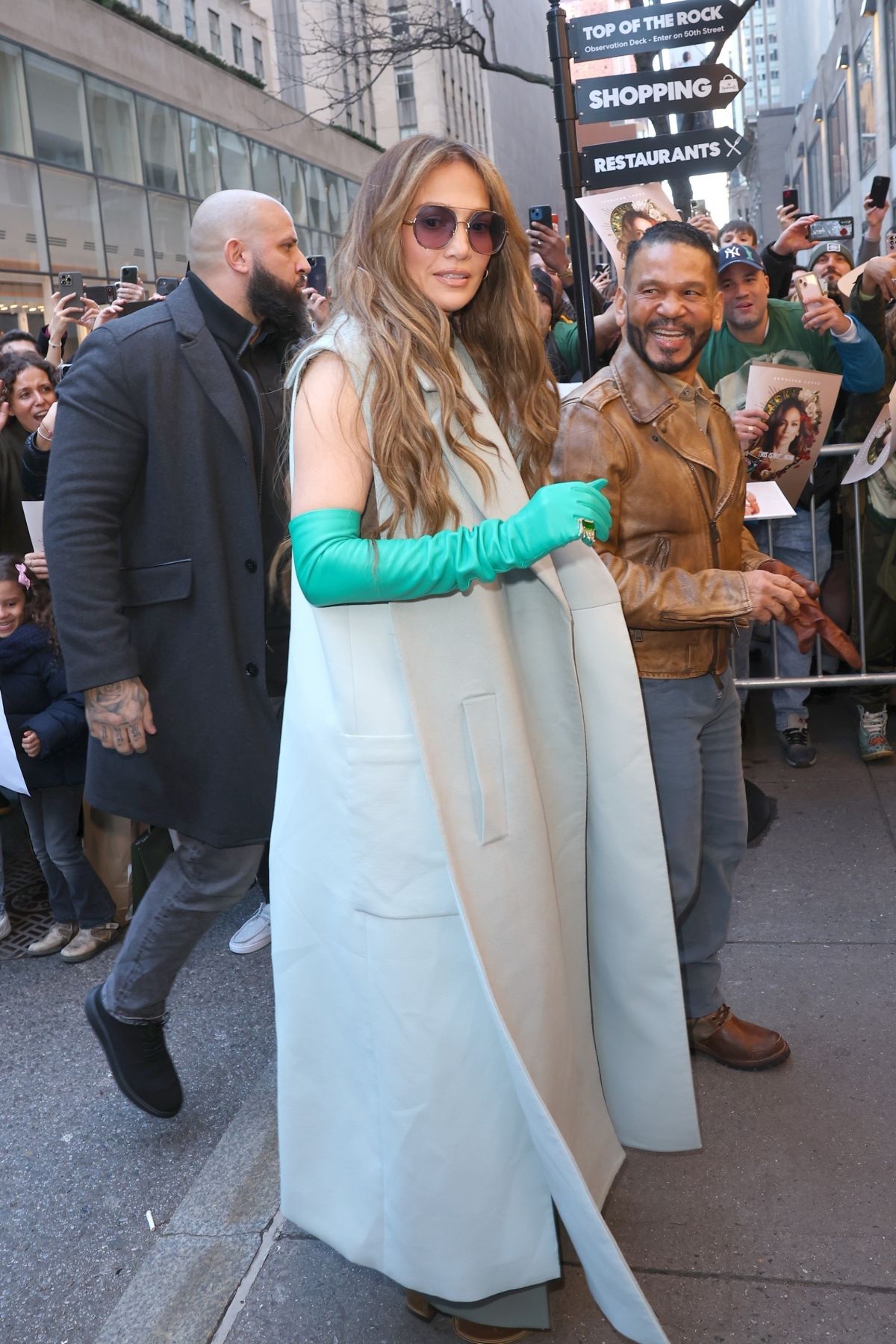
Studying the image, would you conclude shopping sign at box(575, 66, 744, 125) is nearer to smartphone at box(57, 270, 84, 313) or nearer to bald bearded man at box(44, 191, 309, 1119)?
smartphone at box(57, 270, 84, 313)

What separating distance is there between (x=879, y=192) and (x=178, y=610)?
6054mm

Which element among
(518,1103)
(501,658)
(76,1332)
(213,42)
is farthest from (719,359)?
(213,42)

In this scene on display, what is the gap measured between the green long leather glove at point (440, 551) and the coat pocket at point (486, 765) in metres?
0.24

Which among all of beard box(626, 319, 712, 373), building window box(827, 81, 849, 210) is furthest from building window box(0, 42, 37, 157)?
beard box(626, 319, 712, 373)

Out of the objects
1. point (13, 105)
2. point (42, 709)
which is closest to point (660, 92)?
point (42, 709)

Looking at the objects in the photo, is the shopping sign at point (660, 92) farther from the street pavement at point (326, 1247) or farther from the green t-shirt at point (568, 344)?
the street pavement at point (326, 1247)

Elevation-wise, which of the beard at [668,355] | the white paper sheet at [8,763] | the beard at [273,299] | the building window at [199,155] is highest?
the building window at [199,155]

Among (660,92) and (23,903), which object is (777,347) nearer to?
(660,92)

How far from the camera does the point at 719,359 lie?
18.3 feet

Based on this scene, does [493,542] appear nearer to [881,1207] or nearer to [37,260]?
[881,1207]

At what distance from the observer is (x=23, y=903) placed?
5199 millimetres

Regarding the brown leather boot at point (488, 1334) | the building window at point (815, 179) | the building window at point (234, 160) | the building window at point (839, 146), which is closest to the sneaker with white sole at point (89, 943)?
the brown leather boot at point (488, 1334)

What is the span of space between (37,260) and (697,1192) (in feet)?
79.4

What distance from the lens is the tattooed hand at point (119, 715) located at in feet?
9.86
